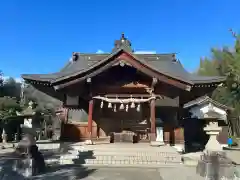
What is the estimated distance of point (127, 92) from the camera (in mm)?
12688

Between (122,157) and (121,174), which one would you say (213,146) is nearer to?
(121,174)

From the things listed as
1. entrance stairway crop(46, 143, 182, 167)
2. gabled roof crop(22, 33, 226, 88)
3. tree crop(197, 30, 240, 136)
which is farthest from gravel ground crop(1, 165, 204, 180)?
tree crop(197, 30, 240, 136)

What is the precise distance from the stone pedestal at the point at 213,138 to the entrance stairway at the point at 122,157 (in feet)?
7.03

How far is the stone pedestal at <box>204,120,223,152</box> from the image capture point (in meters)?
7.67

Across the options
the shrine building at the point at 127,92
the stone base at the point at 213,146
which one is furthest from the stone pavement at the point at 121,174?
the shrine building at the point at 127,92

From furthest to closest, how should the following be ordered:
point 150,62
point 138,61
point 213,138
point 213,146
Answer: point 150,62 < point 138,61 < point 213,138 < point 213,146

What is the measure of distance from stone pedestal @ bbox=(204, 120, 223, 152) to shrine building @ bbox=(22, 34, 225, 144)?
3.52 metres

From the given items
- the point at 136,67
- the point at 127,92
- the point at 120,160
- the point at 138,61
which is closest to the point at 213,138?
the point at 120,160

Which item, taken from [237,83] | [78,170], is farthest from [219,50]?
[78,170]

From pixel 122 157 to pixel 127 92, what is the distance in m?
4.30

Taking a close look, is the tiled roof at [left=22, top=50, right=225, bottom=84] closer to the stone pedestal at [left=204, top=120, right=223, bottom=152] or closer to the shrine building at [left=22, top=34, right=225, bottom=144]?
the shrine building at [left=22, top=34, right=225, bottom=144]

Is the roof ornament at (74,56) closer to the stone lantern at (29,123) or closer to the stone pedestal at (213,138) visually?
the stone lantern at (29,123)

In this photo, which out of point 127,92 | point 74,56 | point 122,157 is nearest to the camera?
point 122,157

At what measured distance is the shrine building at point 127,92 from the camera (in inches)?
448
